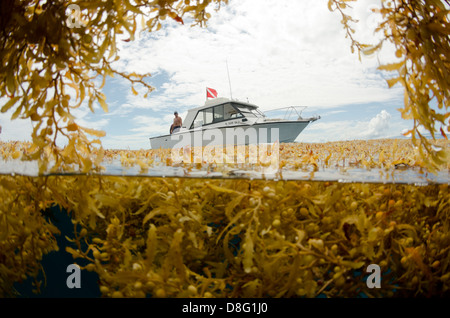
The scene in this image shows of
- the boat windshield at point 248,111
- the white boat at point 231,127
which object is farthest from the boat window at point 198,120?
the boat windshield at point 248,111

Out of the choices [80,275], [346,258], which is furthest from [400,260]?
[80,275]

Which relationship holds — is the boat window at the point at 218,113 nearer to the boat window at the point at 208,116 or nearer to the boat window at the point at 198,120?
the boat window at the point at 208,116

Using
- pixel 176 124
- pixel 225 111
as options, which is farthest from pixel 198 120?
pixel 225 111

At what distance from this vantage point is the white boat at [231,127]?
6.89 metres

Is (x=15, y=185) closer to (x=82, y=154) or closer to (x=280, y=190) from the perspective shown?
(x=82, y=154)

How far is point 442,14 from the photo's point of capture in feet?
3.58

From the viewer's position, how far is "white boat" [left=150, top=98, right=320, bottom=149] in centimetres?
689

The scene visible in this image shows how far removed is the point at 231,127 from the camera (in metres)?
7.73

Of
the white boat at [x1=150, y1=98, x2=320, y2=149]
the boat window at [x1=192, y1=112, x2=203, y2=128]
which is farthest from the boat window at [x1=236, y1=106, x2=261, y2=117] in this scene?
the boat window at [x1=192, y1=112, x2=203, y2=128]

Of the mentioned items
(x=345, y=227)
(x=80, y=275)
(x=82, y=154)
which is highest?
(x=82, y=154)

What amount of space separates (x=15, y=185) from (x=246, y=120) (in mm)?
6757

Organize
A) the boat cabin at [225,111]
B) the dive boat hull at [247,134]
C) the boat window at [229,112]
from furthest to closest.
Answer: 1. the boat window at [229,112]
2. the boat cabin at [225,111]
3. the dive boat hull at [247,134]

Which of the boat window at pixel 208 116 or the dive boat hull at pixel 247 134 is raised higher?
the boat window at pixel 208 116

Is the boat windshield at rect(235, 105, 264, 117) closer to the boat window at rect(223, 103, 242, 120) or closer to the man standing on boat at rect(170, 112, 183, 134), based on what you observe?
the boat window at rect(223, 103, 242, 120)
